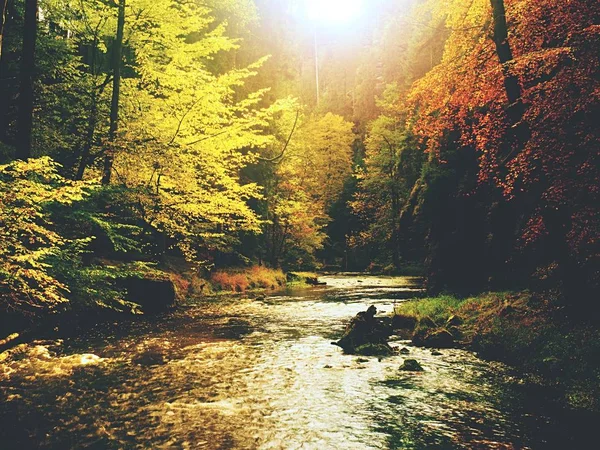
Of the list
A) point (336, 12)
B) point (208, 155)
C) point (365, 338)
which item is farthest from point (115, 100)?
point (336, 12)

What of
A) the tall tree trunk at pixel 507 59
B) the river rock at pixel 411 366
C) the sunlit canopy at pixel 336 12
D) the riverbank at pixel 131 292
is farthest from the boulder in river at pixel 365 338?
the sunlit canopy at pixel 336 12

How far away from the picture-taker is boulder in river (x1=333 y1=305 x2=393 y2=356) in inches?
465

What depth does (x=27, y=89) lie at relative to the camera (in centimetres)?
1154

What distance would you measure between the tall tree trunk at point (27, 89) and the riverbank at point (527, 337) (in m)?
11.9

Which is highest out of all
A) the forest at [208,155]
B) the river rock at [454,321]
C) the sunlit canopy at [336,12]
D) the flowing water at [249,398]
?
the sunlit canopy at [336,12]

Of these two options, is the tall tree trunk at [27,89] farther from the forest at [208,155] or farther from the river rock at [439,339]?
the river rock at [439,339]

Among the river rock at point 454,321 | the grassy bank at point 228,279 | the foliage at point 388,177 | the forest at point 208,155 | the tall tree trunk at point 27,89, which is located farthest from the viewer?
the foliage at point 388,177

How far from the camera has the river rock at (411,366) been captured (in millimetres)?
9953

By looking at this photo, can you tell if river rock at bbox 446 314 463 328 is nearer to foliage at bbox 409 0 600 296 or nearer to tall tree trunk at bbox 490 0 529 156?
foliage at bbox 409 0 600 296

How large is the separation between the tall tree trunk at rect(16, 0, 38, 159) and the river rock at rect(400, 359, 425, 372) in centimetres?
1051

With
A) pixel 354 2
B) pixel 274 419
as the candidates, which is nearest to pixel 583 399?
pixel 274 419

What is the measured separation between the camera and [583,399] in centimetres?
754

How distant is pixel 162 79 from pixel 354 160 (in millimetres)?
47452

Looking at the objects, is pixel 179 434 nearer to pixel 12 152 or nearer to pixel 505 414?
pixel 505 414
